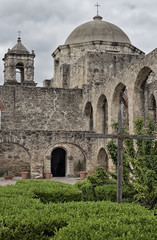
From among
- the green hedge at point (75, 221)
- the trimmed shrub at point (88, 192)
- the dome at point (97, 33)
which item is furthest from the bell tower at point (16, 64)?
the green hedge at point (75, 221)

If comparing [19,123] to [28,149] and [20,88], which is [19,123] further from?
[28,149]

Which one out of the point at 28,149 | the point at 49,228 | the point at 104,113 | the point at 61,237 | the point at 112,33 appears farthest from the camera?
the point at 112,33

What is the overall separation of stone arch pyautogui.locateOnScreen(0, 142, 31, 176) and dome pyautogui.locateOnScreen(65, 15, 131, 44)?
909cm

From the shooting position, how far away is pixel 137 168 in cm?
825

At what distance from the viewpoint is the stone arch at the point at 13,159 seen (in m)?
19.4

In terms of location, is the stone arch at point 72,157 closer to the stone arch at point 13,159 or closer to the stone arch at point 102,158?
the stone arch at point 102,158

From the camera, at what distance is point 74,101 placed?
21078mm

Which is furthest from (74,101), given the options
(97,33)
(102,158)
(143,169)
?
(143,169)

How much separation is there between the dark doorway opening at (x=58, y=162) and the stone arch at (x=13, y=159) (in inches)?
88.0

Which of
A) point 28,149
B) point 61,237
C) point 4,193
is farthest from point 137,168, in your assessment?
point 28,149

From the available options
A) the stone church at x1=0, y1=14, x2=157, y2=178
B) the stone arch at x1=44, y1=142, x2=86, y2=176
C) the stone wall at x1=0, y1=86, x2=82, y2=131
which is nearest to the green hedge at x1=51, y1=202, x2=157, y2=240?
the stone church at x1=0, y1=14, x2=157, y2=178

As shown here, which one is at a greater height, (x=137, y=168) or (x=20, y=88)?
(x=20, y=88)

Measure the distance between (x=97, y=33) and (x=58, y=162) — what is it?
911 centimetres

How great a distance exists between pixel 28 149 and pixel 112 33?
1132 cm
